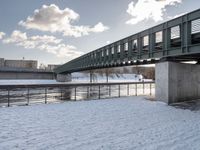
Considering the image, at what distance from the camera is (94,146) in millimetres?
6969

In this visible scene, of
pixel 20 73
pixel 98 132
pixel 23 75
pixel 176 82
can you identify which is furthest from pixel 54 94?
pixel 23 75

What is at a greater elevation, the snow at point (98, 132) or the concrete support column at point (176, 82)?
the concrete support column at point (176, 82)

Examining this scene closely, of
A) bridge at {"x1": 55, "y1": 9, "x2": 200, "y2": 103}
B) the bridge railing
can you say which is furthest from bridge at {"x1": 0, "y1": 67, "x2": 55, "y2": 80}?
bridge at {"x1": 55, "y1": 9, "x2": 200, "y2": 103}

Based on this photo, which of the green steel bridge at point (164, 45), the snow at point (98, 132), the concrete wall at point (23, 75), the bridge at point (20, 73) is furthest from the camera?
the concrete wall at point (23, 75)

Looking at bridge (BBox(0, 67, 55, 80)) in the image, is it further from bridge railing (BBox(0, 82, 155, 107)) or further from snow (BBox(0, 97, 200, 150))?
snow (BBox(0, 97, 200, 150))

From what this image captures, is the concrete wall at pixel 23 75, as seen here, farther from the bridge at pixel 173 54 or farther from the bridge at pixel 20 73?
the bridge at pixel 173 54

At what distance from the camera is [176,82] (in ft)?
61.8

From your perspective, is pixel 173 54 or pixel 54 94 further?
pixel 54 94

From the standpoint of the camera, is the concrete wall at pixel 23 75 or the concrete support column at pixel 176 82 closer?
the concrete support column at pixel 176 82

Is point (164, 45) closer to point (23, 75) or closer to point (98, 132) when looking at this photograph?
point (98, 132)

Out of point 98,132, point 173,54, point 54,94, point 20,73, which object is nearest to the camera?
point 98,132

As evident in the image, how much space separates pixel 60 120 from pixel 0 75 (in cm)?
9661

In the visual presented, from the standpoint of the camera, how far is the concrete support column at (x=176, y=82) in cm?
1825

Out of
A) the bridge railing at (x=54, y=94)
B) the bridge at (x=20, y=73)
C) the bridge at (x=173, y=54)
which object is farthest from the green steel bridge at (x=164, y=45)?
the bridge at (x=20, y=73)
